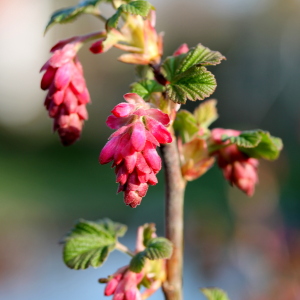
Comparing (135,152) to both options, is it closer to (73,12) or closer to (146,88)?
(146,88)

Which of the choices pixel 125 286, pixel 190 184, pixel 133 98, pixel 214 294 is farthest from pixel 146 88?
pixel 190 184

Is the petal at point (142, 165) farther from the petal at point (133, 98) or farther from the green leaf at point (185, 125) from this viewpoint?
the green leaf at point (185, 125)

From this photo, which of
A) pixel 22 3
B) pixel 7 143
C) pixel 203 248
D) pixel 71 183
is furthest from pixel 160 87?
pixel 22 3

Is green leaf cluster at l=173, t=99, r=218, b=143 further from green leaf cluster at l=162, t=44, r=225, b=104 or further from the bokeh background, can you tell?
the bokeh background

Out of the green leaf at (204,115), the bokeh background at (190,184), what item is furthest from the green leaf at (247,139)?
the bokeh background at (190,184)

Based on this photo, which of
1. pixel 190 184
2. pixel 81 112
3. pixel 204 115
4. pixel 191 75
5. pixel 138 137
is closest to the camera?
pixel 138 137

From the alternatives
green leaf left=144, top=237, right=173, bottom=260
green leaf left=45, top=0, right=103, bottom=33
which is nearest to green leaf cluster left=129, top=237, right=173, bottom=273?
green leaf left=144, top=237, right=173, bottom=260

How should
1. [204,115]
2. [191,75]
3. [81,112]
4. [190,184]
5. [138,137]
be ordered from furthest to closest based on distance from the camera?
[190,184], [204,115], [81,112], [191,75], [138,137]
